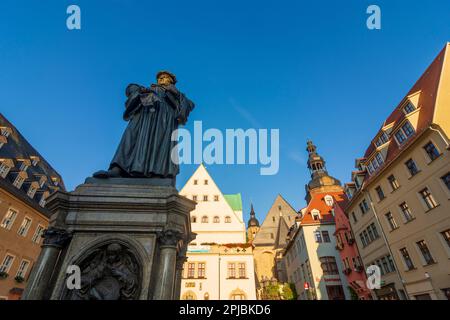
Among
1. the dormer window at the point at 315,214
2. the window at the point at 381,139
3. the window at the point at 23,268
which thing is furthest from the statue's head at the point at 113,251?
the dormer window at the point at 315,214

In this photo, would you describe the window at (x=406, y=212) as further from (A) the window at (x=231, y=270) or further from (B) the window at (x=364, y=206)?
(A) the window at (x=231, y=270)

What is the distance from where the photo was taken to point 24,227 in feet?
76.2

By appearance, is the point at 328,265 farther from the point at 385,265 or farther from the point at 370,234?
the point at 385,265

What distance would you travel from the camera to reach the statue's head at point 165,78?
780 cm

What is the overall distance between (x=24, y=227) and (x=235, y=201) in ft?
92.1

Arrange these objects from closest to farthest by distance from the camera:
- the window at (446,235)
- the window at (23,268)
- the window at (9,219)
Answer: the window at (446,235) < the window at (9,219) < the window at (23,268)

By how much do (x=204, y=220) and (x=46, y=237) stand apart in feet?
92.7

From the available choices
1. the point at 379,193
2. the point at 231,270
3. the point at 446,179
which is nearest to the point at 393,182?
the point at 379,193

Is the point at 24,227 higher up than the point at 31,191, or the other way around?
the point at 31,191

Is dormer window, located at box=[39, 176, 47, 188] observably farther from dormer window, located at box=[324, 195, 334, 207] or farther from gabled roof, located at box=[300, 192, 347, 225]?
dormer window, located at box=[324, 195, 334, 207]

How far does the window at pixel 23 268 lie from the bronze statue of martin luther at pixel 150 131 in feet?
80.2

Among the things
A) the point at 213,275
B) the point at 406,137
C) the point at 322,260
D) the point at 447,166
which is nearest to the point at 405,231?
the point at 447,166

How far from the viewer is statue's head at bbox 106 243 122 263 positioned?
4219 millimetres
